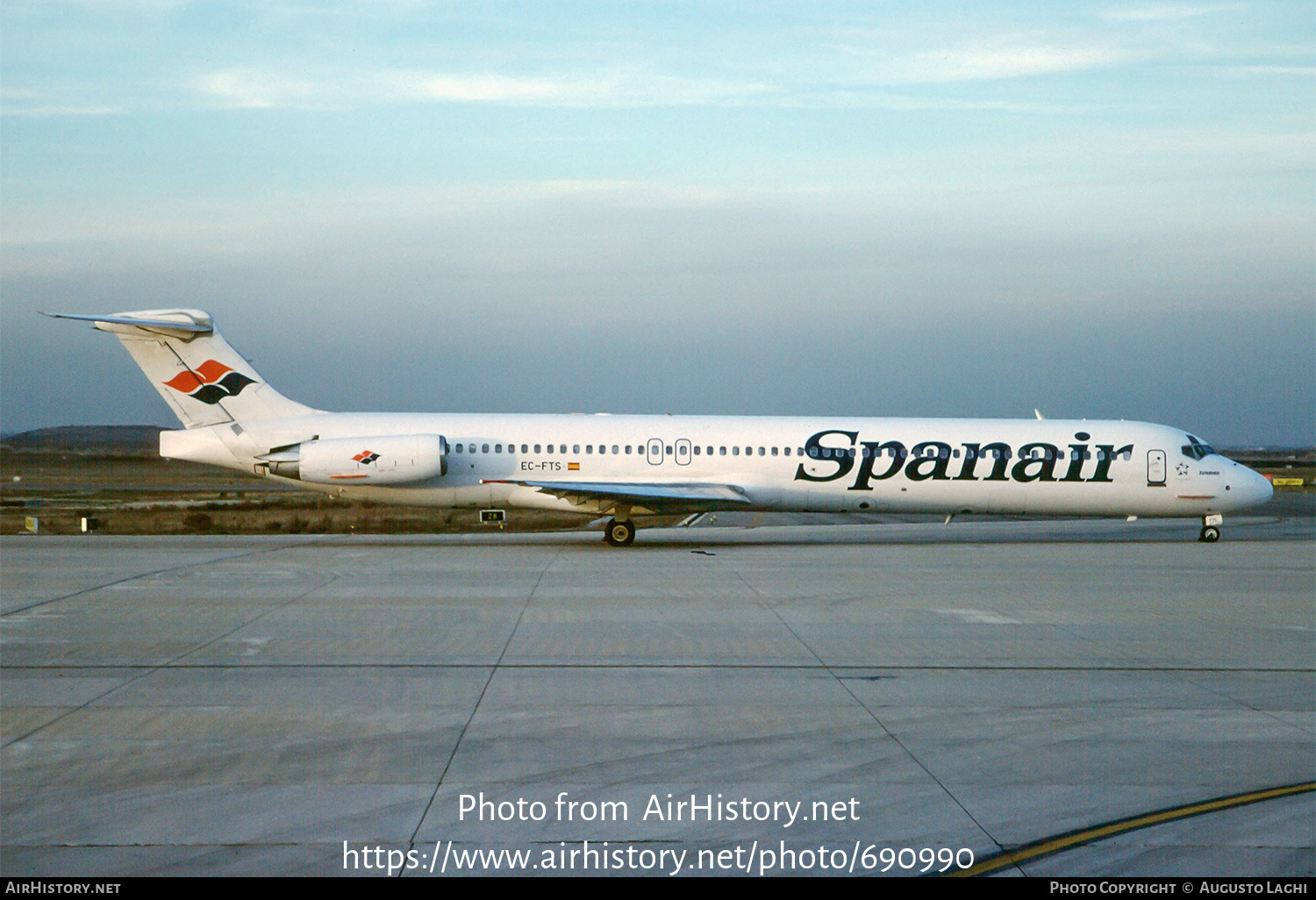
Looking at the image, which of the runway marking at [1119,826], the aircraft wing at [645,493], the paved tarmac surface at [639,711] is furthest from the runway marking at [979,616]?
the aircraft wing at [645,493]

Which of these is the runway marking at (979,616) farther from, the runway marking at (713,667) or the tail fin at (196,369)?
the tail fin at (196,369)

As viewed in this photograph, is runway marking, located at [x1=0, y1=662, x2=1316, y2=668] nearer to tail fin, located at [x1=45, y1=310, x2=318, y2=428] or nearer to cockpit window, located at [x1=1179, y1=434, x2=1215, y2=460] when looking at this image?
tail fin, located at [x1=45, y1=310, x2=318, y2=428]

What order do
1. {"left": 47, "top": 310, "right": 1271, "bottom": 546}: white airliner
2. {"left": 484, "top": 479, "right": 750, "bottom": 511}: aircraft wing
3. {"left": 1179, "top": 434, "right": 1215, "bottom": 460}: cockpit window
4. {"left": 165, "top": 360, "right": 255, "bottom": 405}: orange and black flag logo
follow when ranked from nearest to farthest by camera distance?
{"left": 484, "top": 479, "right": 750, "bottom": 511}: aircraft wing → {"left": 47, "top": 310, "right": 1271, "bottom": 546}: white airliner → {"left": 165, "top": 360, "right": 255, "bottom": 405}: orange and black flag logo → {"left": 1179, "top": 434, "right": 1215, "bottom": 460}: cockpit window

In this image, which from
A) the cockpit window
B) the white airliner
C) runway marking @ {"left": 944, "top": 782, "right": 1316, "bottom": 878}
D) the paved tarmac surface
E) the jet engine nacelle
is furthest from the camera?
the cockpit window

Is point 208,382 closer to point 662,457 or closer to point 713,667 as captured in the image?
point 662,457

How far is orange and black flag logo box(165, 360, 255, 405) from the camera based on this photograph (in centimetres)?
2367

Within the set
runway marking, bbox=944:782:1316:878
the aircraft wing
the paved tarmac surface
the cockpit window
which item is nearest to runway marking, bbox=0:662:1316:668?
the paved tarmac surface

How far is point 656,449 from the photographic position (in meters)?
24.5

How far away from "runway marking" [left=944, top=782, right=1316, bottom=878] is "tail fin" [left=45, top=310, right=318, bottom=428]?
21162 millimetres

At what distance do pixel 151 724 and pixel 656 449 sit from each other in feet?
54.8

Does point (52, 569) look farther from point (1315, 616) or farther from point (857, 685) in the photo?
point (1315, 616)

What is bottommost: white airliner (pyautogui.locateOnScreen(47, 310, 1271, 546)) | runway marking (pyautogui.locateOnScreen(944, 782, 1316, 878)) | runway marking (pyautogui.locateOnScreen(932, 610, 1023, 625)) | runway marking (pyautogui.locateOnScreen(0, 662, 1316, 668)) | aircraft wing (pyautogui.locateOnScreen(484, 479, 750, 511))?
runway marking (pyautogui.locateOnScreen(944, 782, 1316, 878))

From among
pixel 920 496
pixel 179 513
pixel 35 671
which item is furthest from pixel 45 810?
pixel 179 513

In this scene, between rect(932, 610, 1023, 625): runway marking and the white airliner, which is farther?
the white airliner
